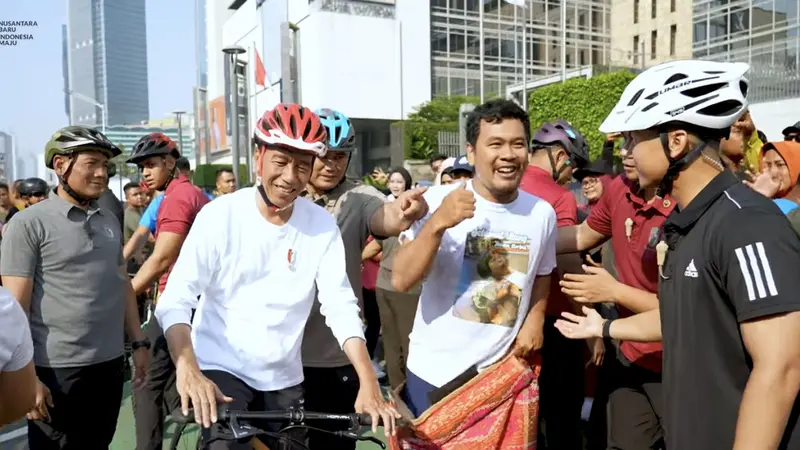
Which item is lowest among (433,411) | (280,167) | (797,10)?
(433,411)

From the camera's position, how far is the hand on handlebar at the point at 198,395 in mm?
2133

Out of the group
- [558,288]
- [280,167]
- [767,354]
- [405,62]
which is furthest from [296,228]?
[405,62]

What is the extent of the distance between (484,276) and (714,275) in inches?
50.5

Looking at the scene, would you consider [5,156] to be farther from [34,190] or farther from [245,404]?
[245,404]

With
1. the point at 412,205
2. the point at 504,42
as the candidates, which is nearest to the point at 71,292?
the point at 412,205

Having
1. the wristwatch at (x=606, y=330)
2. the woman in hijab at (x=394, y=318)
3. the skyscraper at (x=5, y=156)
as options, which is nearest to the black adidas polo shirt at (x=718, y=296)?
the wristwatch at (x=606, y=330)

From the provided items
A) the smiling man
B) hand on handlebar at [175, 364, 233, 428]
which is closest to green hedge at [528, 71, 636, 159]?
the smiling man

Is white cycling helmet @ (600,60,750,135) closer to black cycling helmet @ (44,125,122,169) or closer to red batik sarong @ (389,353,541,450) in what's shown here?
red batik sarong @ (389,353,541,450)

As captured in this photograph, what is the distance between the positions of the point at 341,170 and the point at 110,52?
344 ft

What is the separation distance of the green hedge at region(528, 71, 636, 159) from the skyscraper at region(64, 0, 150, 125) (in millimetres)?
65495

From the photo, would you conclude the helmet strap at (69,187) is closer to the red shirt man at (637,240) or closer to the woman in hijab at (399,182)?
the red shirt man at (637,240)

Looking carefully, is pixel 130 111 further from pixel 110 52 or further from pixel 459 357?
pixel 459 357

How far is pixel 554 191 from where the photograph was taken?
172 inches

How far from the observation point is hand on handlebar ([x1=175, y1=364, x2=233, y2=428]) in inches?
84.0
